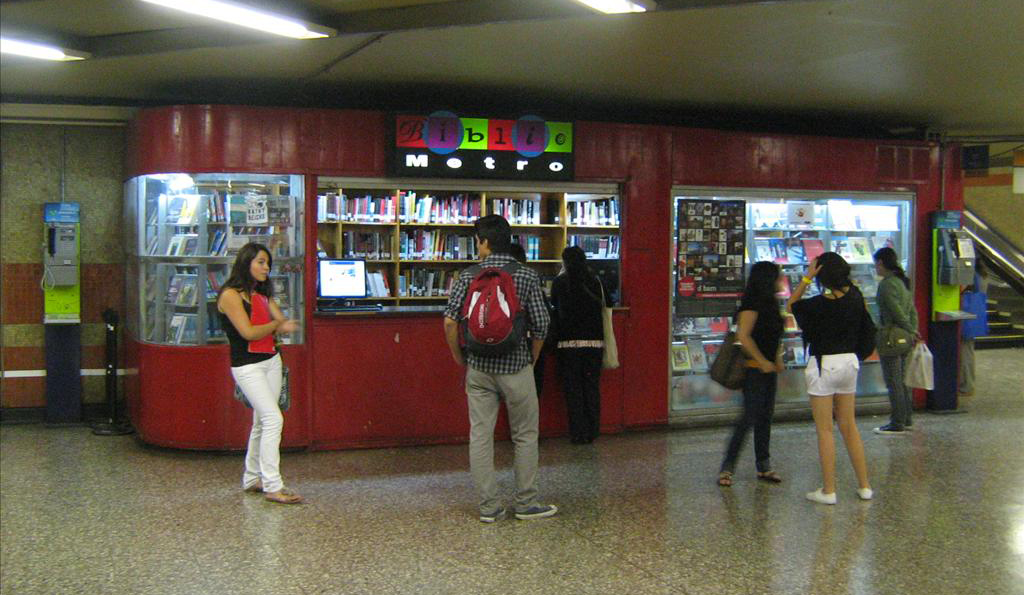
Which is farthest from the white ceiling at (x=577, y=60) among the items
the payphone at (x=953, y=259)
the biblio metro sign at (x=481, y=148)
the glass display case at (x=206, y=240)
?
the payphone at (x=953, y=259)

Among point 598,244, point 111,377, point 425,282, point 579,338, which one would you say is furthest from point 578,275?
point 111,377

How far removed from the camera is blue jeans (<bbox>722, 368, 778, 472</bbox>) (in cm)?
598

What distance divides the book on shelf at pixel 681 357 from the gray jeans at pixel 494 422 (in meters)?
3.15

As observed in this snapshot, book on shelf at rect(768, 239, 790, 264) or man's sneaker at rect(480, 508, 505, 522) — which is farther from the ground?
book on shelf at rect(768, 239, 790, 264)

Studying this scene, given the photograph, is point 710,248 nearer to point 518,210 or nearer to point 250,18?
point 518,210

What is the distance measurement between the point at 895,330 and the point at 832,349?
257cm

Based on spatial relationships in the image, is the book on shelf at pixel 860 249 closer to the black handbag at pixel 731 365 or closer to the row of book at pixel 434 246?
the black handbag at pixel 731 365

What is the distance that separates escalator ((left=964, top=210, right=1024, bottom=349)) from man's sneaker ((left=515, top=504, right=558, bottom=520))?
34.7 ft

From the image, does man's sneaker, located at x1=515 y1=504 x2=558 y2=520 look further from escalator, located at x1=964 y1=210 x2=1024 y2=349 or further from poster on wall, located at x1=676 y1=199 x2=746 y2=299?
escalator, located at x1=964 y1=210 x2=1024 y2=349

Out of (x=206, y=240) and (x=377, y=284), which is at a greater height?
(x=206, y=240)

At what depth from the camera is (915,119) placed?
9078 millimetres

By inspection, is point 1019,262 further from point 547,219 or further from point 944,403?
point 547,219

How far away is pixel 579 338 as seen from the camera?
7.22 m

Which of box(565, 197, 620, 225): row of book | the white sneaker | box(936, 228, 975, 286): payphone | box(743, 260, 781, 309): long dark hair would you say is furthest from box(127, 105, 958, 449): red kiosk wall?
box(936, 228, 975, 286): payphone
